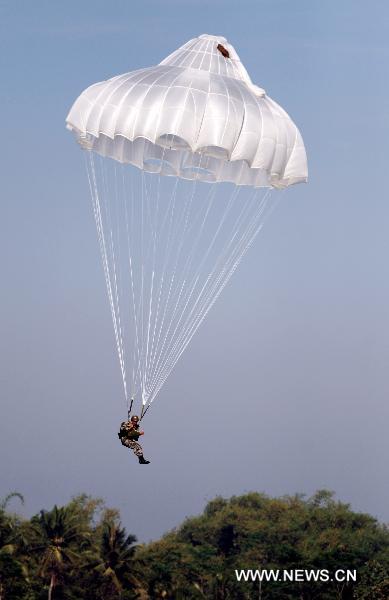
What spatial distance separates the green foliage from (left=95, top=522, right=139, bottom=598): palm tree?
0.16 feet

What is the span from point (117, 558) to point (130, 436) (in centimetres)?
3260

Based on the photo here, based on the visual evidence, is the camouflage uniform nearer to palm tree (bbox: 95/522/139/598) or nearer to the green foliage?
the green foliage

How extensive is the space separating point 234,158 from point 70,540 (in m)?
35.9

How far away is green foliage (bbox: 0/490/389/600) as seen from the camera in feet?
233

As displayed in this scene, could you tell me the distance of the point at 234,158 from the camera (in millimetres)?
40844

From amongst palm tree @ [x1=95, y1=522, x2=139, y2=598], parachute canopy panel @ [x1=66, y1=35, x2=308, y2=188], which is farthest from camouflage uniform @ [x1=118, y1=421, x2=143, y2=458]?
palm tree @ [x1=95, y1=522, x2=139, y2=598]

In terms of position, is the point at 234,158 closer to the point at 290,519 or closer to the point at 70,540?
the point at 70,540

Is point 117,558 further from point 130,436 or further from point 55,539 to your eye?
point 130,436

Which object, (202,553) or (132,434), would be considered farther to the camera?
(202,553)

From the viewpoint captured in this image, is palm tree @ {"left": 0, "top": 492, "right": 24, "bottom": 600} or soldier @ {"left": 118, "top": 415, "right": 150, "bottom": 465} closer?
soldier @ {"left": 118, "top": 415, "right": 150, "bottom": 465}

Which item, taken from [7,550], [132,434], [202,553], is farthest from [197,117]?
[202,553]

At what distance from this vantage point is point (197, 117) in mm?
40688

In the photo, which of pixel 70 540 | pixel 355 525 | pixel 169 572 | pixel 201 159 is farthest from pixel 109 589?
pixel 201 159

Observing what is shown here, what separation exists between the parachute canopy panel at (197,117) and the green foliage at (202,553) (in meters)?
21.1
